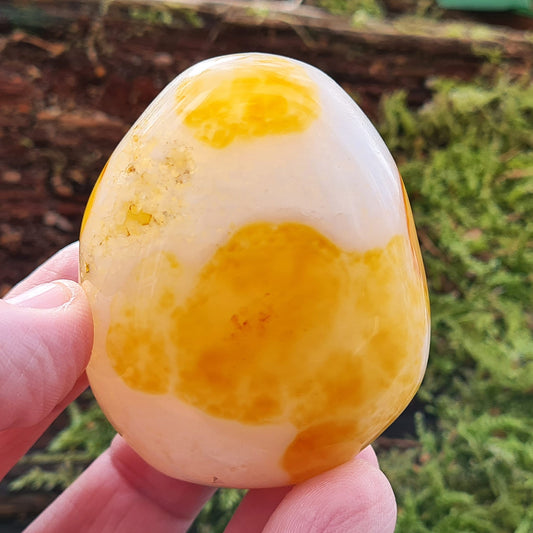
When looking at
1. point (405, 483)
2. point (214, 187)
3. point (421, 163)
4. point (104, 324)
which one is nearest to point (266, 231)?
point (214, 187)

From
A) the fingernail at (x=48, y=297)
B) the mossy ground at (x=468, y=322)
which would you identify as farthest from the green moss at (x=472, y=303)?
the fingernail at (x=48, y=297)

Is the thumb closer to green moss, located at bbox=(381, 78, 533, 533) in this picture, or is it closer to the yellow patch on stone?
the yellow patch on stone

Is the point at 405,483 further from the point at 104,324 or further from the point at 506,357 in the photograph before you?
the point at 104,324

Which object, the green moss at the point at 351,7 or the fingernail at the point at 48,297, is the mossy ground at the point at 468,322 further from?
the fingernail at the point at 48,297

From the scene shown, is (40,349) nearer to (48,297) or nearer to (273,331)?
(48,297)

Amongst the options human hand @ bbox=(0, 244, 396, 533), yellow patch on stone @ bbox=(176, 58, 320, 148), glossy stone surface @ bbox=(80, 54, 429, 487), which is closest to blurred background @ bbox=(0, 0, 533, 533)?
human hand @ bbox=(0, 244, 396, 533)
